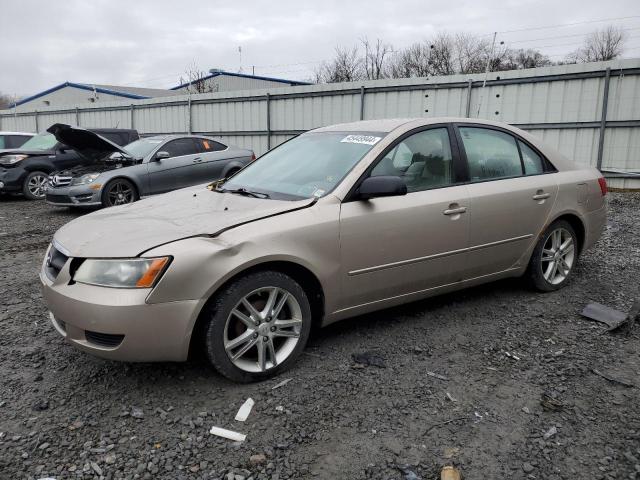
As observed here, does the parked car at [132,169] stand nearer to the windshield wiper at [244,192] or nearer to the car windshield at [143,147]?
the car windshield at [143,147]

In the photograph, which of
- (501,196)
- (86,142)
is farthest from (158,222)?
(86,142)

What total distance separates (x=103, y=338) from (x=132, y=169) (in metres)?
7.29

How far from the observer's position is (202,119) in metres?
18.0

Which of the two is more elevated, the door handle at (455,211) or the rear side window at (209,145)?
the rear side window at (209,145)

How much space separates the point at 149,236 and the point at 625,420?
2714 millimetres

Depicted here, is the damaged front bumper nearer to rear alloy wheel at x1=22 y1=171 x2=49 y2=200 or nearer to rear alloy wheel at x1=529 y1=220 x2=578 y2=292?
rear alloy wheel at x1=22 y1=171 x2=49 y2=200

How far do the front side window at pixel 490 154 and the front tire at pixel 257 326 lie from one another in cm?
181

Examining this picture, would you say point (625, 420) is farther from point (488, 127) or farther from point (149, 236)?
point (149, 236)

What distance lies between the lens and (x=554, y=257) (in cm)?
460

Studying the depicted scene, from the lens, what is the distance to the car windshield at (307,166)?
137 inches

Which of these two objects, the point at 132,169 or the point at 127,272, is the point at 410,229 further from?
the point at 132,169

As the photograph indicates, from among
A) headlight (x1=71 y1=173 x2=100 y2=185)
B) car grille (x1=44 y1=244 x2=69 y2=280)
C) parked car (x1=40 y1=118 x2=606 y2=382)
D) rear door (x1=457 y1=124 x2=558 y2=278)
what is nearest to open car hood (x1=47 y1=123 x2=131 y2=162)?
headlight (x1=71 y1=173 x2=100 y2=185)

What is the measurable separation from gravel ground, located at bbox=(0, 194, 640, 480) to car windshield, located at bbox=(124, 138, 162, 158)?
6314 mm

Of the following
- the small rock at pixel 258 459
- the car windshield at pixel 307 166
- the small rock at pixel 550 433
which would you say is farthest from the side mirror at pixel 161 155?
the small rock at pixel 550 433
